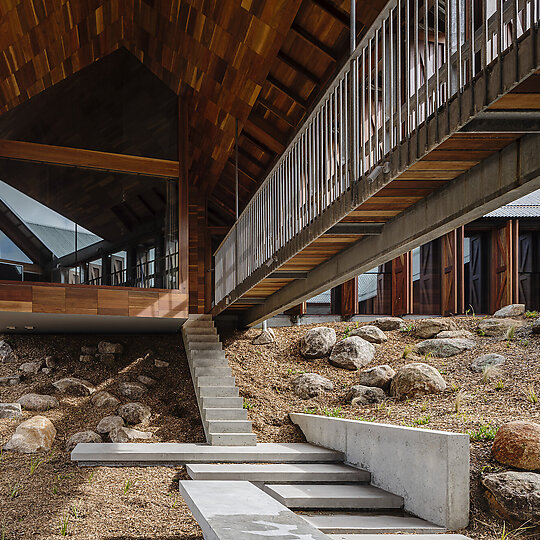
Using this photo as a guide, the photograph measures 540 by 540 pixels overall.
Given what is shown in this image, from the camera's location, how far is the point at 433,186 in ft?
15.2

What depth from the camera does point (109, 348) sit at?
39.4 ft

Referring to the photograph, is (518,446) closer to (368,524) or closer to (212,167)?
(368,524)

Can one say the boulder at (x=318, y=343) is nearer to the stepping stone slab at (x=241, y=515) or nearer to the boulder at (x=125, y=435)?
the boulder at (x=125, y=435)

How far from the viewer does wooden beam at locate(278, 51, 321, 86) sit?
9.68m

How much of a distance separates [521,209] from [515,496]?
38.3 ft

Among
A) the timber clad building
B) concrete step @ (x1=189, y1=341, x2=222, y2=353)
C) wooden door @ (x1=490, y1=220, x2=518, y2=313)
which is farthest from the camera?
wooden door @ (x1=490, y1=220, x2=518, y2=313)

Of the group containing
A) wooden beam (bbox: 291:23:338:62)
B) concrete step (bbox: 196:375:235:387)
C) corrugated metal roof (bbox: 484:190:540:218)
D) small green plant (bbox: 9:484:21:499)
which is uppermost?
wooden beam (bbox: 291:23:338:62)

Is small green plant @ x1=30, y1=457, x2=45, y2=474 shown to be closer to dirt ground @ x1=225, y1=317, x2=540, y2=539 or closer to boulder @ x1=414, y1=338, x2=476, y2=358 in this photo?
dirt ground @ x1=225, y1=317, x2=540, y2=539

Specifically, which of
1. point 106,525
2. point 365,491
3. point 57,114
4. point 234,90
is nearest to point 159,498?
point 106,525

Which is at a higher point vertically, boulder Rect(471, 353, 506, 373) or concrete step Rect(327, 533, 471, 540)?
boulder Rect(471, 353, 506, 373)

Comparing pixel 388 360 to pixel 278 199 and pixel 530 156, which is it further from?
pixel 530 156

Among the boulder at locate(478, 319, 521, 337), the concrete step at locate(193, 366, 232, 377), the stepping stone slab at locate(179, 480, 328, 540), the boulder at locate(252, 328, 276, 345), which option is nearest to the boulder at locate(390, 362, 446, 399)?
the boulder at locate(478, 319, 521, 337)

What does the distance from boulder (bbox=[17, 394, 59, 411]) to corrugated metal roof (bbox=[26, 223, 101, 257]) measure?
7.43 ft

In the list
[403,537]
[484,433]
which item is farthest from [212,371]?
[403,537]
